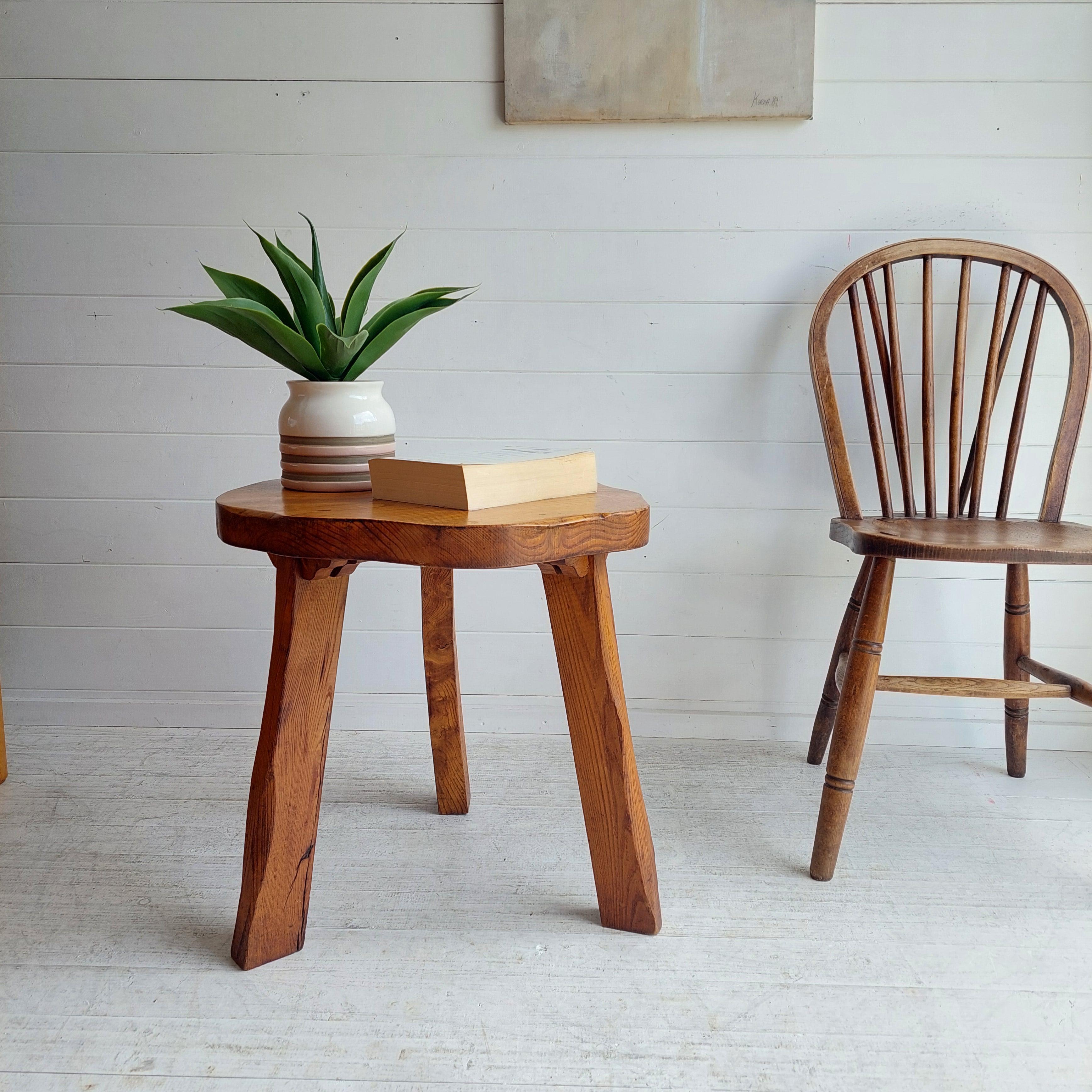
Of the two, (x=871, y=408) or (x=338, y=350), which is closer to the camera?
(x=338, y=350)

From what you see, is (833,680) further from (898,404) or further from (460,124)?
(460,124)

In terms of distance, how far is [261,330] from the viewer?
1097mm

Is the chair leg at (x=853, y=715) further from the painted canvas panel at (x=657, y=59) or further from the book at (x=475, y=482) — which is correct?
the painted canvas panel at (x=657, y=59)

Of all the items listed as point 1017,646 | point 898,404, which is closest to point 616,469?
point 898,404

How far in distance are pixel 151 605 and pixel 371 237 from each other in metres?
0.79

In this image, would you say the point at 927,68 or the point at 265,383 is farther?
the point at 265,383

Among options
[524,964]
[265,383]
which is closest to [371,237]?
[265,383]

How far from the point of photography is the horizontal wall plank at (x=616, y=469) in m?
1.67

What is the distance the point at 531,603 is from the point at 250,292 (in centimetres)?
80

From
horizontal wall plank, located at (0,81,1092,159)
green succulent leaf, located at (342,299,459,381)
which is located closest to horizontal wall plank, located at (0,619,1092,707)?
green succulent leaf, located at (342,299,459,381)

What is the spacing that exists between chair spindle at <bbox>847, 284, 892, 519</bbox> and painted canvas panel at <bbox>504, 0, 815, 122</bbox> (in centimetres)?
36

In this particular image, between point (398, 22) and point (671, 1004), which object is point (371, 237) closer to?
point (398, 22)

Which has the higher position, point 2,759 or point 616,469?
point 616,469

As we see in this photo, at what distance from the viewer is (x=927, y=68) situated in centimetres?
156
